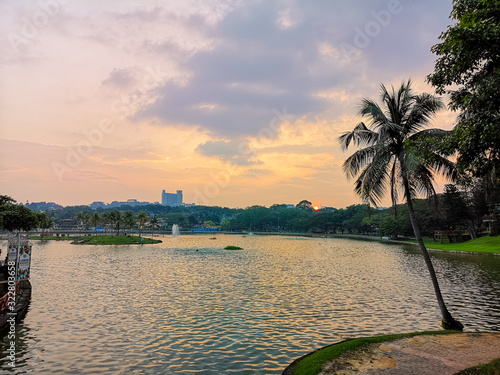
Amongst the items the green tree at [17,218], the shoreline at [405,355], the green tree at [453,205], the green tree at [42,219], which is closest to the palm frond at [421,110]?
the shoreline at [405,355]

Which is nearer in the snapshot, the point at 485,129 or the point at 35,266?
the point at 485,129

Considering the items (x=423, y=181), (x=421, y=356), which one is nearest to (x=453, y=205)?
(x=423, y=181)

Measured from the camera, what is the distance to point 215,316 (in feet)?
77.3

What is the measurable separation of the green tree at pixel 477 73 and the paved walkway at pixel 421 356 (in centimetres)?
732

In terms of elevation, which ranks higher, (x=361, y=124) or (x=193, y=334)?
(x=361, y=124)

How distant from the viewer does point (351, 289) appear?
34.0m

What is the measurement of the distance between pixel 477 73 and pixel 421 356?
484 inches

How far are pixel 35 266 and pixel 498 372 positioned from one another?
2295 inches

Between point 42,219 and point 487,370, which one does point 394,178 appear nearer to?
point 487,370

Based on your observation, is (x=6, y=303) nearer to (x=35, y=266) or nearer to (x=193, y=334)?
(x=193, y=334)

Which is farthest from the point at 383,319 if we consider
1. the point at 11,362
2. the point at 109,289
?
the point at 109,289

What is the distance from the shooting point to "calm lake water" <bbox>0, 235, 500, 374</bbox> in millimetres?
15977

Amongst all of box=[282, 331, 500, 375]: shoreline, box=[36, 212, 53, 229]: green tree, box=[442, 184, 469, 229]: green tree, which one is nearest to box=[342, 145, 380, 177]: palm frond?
box=[282, 331, 500, 375]: shoreline

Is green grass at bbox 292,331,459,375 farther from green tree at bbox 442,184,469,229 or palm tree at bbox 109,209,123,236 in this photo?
palm tree at bbox 109,209,123,236
